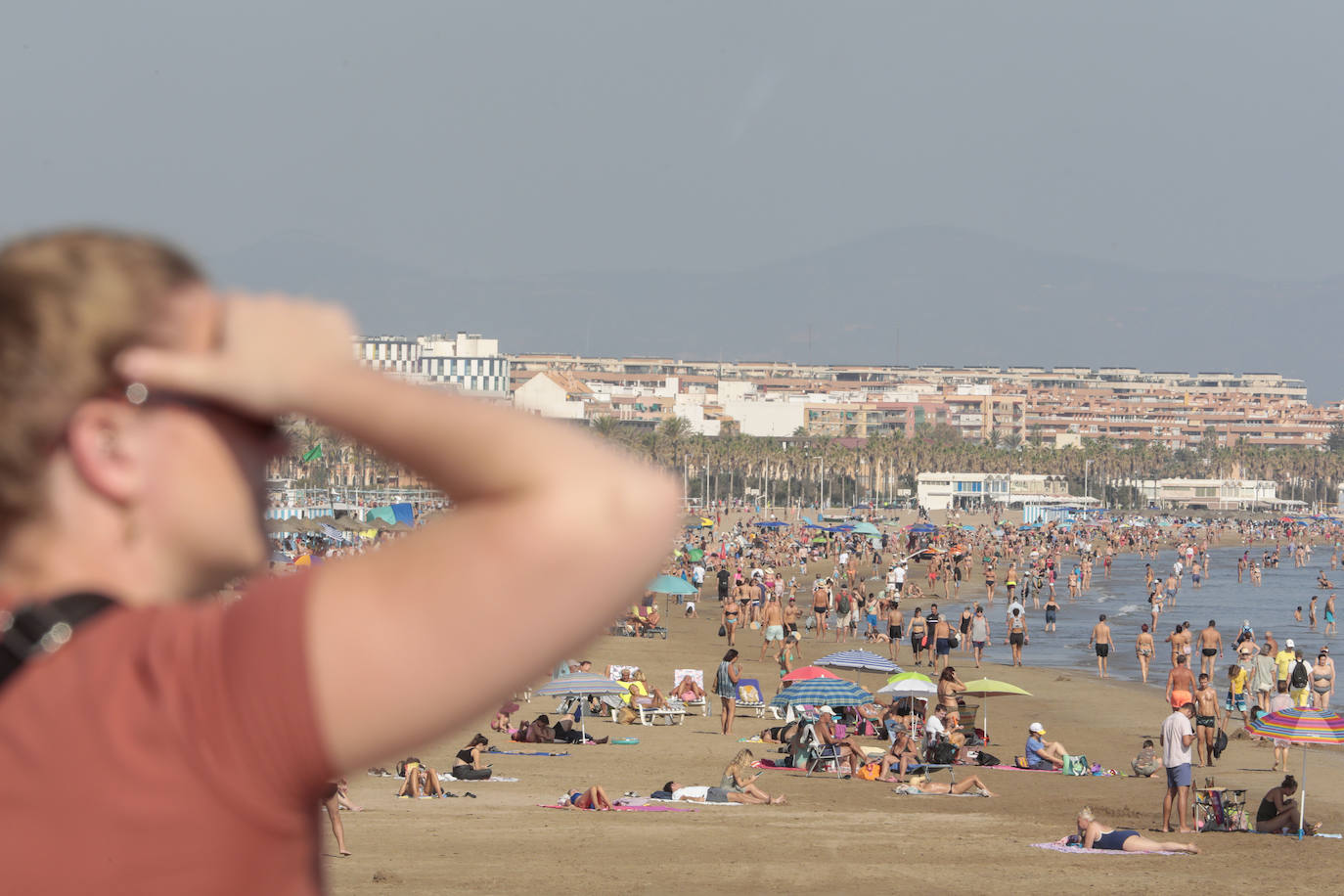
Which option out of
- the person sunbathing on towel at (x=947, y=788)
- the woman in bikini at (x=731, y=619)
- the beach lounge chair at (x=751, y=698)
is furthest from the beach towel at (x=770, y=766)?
the woman in bikini at (x=731, y=619)

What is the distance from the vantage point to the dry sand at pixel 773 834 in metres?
11.9

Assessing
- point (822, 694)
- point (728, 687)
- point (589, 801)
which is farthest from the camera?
point (728, 687)

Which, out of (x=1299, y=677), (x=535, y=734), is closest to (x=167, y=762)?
(x=535, y=734)

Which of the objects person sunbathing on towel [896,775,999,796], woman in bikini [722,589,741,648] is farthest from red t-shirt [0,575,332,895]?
woman in bikini [722,589,741,648]

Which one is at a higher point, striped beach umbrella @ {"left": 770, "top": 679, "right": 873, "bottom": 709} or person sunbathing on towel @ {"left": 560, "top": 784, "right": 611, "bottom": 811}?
striped beach umbrella @ {"left": 770, "top": 679, "right": 873, "bottom": 709}

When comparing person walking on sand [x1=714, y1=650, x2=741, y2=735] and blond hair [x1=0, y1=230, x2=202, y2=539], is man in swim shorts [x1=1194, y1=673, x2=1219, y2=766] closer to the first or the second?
person walking on sand [x1=714, y1=650, x2=741, y2=735]

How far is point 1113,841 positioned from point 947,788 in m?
3.31

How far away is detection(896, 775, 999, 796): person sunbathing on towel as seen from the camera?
16797 millimetres

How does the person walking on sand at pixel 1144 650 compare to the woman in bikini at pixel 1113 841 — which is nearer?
the woman in bikini at pixel 1113 841

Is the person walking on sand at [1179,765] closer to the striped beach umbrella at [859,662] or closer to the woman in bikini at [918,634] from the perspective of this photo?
the striped beach umbrella at [859,662]

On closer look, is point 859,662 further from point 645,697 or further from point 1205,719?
point 1205,719

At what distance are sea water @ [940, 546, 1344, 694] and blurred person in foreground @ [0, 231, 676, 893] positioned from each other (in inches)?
1113

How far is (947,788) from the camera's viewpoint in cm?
1695

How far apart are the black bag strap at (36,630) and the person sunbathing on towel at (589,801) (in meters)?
14.1
